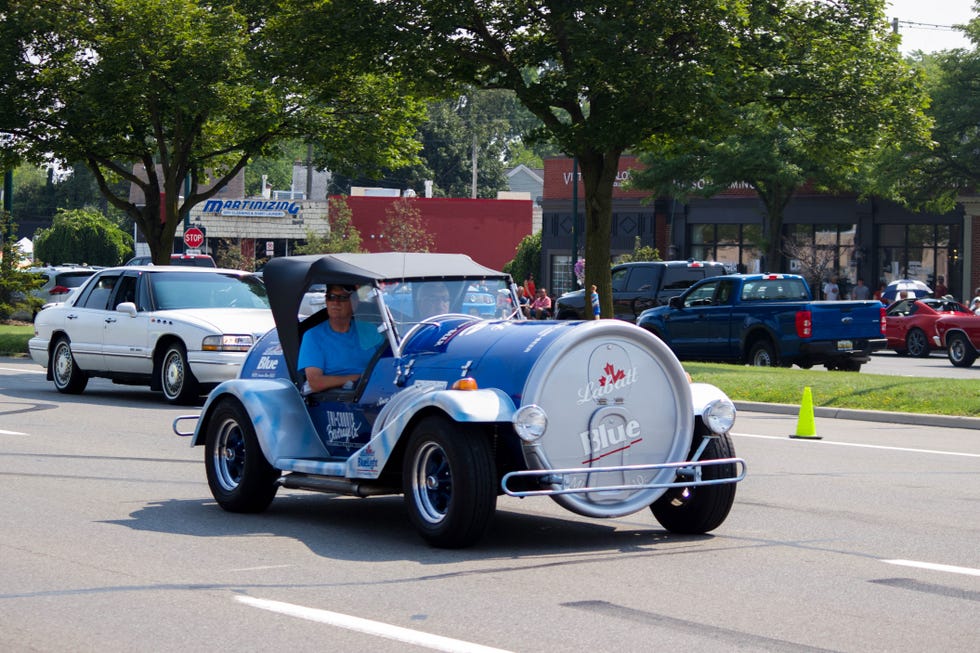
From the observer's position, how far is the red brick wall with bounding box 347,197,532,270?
227 ft

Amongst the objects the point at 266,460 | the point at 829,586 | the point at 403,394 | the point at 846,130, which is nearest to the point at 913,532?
the point at 829,586

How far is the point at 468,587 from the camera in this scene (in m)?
7.02

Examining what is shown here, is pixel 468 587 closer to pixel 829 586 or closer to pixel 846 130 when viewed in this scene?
pixel 829 586

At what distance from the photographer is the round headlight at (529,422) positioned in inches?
301

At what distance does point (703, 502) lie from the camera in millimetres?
8586

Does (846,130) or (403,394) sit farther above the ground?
(846,130)

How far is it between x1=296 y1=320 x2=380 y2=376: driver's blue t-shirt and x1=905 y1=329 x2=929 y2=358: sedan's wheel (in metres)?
27.1

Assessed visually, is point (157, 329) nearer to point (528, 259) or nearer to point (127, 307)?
point (127, 307)

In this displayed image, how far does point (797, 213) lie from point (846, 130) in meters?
26.4

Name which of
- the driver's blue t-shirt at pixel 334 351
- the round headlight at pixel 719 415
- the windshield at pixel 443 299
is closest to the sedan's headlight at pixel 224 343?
the driver's blue t-shirt at pixel 334 351

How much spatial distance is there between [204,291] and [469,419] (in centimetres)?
1172

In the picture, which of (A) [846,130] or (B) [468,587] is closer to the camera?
(B) [468,587]

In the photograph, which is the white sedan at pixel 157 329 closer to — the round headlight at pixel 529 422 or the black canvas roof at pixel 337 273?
the black canvas roof at pixel 337 273

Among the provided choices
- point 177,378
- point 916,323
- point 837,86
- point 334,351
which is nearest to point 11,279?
point 177,378
